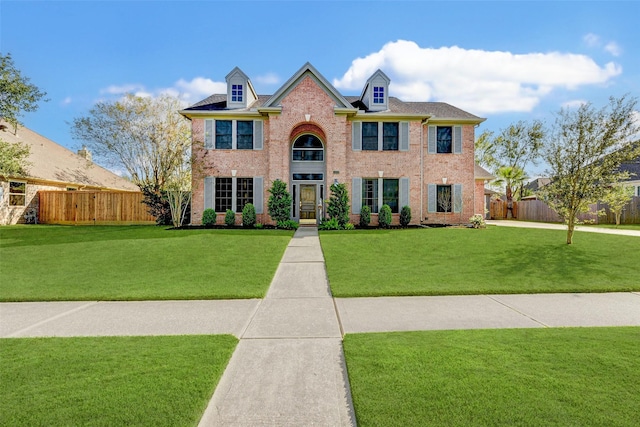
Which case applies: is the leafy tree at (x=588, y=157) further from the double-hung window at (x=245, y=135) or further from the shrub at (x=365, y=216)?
the double-hung window at (x=245, y=135)

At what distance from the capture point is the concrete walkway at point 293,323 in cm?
271

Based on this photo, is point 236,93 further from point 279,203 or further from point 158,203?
point 158,203

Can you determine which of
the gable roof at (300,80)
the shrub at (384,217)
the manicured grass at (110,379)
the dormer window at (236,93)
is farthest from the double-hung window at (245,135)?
the manicured grass at (110,379)

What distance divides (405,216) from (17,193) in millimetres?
22637

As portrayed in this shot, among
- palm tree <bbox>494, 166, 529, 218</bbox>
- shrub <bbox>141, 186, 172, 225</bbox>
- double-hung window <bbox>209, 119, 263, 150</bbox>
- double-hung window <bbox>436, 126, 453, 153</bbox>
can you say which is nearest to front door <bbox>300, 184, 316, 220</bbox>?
double-hung window <bbox>209, 119, 263, 150</bbox>

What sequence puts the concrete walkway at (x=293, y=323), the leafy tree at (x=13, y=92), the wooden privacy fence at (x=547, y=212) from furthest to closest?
the wooden privacy fence at (x=547, y=212), the leafy tree at (x=13, y=92), the concrete walkway at (x=293, y=323)

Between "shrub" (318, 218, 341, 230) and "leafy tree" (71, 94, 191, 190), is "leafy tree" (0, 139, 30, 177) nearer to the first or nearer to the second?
"leafy tree" (71, 94, 191, 190)

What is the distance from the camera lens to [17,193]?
19.1m

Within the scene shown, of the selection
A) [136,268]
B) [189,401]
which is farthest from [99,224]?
[189,401]

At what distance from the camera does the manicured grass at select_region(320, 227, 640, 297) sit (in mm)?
6598

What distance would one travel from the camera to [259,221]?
56.8ft

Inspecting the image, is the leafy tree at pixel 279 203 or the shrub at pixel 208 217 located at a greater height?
the leafy tree at pixel 279 203

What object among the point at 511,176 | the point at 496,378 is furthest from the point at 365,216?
the point at 511,176

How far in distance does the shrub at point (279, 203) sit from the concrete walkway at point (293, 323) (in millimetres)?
9309
